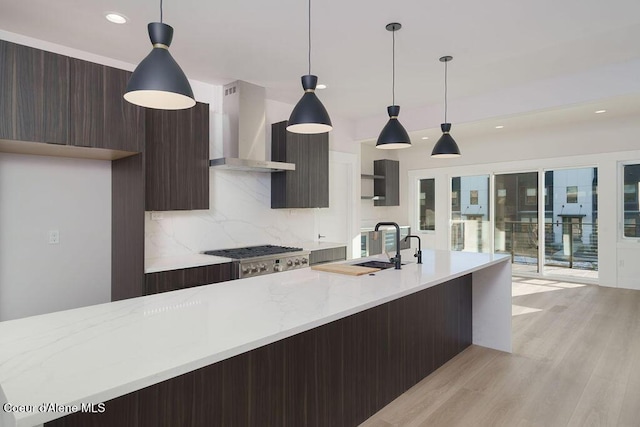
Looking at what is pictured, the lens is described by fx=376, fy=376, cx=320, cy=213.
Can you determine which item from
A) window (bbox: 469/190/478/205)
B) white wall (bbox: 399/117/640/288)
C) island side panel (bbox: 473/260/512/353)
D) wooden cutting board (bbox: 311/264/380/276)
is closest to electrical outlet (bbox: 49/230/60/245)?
wooden cutting board (bbox: 311/264/380/276)

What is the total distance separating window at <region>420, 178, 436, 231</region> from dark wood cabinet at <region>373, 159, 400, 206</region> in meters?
0.57

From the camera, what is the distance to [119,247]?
3.30m

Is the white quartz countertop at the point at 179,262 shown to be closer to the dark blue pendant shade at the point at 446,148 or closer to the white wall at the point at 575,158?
the dark blue pendant shade at the point at 446,148

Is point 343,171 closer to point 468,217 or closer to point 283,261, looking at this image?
point 283,261

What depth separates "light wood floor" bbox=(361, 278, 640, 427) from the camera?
2.33 metres

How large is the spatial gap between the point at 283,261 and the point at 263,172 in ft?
4.12

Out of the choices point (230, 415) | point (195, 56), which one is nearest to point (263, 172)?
point (195, 56)

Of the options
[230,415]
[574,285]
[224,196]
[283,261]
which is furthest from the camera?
[574,285]

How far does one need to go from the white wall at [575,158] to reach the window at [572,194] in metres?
0.37

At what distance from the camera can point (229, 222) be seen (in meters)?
4.32

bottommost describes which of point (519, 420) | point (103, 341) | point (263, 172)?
point (519, 420)

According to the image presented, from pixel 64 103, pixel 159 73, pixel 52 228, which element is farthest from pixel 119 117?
pixel 159 73

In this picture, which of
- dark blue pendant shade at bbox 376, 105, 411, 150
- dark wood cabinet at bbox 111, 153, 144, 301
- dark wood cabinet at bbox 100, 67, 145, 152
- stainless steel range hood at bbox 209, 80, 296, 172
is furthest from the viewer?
stainless steel range hood at bbox 209, 80, 296, 172

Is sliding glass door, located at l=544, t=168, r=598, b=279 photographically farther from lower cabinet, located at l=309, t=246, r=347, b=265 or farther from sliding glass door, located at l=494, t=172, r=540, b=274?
lower cabinet, located at l=309, t=246, r=347, b=265
